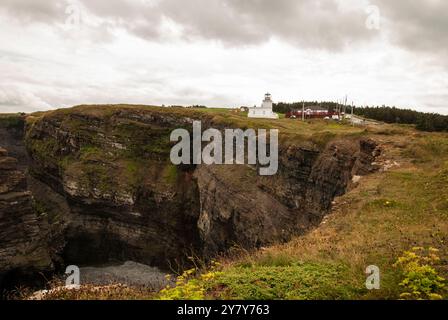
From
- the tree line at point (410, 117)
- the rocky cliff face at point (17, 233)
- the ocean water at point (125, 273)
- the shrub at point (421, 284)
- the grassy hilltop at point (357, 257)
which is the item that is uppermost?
the tree line at point (410, 117)

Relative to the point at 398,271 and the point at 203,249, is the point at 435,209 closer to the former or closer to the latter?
the point at 398,271

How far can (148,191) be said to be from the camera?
6794 cm

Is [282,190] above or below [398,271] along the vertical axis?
below

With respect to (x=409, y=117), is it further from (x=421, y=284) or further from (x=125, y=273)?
(x=421, y=284)

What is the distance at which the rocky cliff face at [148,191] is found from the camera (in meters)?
42.1

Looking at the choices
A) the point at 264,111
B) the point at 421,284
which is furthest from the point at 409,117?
the point at 421,284

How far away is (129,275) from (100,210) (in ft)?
52.9

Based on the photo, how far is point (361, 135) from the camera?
1428 inches

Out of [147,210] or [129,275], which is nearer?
[129,275]

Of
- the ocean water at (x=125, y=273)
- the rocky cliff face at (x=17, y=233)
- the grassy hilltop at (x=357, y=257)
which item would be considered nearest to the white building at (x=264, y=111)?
the ocean water at (x=125, y=273)

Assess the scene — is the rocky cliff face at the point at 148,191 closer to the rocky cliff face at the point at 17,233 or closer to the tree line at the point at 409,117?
the rocky cliff face at the point at 17,233

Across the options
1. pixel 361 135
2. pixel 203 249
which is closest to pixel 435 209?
pixel 361 135

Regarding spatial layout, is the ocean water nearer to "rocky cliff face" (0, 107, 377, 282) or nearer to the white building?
"rocky cliff face" (0, 107, 377, 282)

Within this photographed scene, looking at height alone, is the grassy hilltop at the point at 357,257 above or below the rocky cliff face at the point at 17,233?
above
